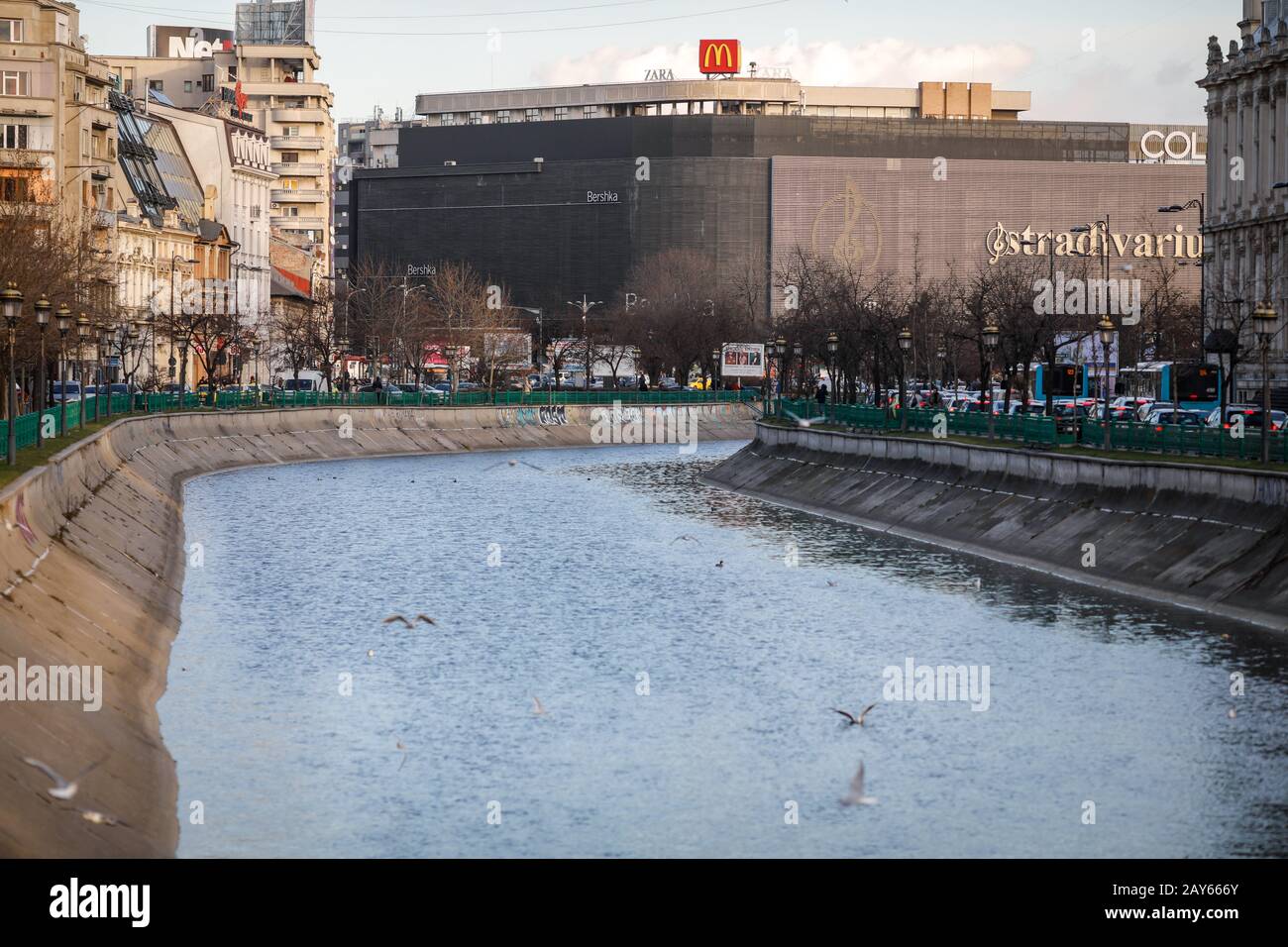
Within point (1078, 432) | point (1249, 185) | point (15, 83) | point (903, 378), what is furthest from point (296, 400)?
point (1078, 432)

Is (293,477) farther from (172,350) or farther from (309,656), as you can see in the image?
(309,656)

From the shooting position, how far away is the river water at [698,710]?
Answer: 91.1 feet

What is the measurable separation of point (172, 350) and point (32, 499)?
9234cm

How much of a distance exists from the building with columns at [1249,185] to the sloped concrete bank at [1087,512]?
23.7m

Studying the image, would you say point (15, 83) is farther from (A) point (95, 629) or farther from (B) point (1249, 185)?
(A) point (95, 629)

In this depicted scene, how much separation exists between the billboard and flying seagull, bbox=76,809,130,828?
139 meters

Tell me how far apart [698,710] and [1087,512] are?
24.8 meters

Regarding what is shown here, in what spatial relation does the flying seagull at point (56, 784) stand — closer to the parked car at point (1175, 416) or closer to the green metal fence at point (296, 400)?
the green metal fence at point (296, 400)

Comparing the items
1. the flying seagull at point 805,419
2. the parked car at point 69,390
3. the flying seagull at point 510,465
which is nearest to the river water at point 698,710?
the flying seagull at point 805,419

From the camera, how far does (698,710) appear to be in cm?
3641

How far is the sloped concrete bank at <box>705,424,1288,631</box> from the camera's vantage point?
1865 inches

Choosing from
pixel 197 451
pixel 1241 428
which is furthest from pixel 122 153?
pixel 1241 428

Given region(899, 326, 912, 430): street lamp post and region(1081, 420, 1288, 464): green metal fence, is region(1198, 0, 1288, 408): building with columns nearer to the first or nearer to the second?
region(899, 326, 912, 430): street lamp post

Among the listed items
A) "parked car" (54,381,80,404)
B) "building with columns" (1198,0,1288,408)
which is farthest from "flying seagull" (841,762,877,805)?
"parked car" (54,381,80,404)
